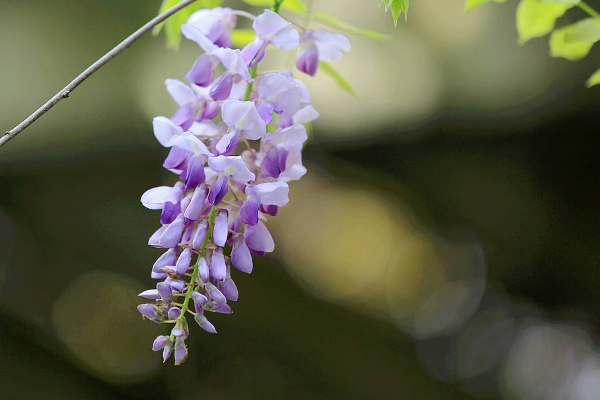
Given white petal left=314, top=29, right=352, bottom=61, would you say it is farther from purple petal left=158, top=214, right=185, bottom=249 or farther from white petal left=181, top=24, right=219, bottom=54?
purple petal left=158, top=214, right=185, bottom=249

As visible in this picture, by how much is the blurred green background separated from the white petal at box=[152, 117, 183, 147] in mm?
1148

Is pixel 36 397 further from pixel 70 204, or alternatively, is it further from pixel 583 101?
pixel 583 101

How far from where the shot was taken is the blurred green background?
1666 mm

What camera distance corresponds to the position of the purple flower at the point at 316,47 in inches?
20.3

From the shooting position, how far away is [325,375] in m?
1.90

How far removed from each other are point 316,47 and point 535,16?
262 millimetres

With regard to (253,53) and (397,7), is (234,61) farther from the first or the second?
(397,7)

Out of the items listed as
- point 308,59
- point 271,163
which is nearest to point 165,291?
point 271,163

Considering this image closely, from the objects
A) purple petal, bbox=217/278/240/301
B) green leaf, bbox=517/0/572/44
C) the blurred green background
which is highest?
green leaf, bbox=517/0/572/44

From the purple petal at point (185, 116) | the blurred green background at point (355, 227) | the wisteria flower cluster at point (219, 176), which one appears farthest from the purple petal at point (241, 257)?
the blurred green background at point (355, 227)

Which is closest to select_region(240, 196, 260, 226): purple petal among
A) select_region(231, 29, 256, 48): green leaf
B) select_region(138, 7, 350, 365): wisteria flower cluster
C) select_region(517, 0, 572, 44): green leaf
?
select_region(138, 7, 350, 365): wisteria flower cluster

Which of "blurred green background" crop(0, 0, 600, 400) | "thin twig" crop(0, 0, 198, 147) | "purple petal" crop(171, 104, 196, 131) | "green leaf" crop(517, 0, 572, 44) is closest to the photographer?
"thin twig" crop(0, 0, 198, 147)

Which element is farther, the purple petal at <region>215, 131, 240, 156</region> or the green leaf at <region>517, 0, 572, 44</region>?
the green leaf at <region>517, 0, 572, 44</region>

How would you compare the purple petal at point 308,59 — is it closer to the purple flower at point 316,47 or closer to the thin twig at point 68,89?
the purple flower at point 316,47
